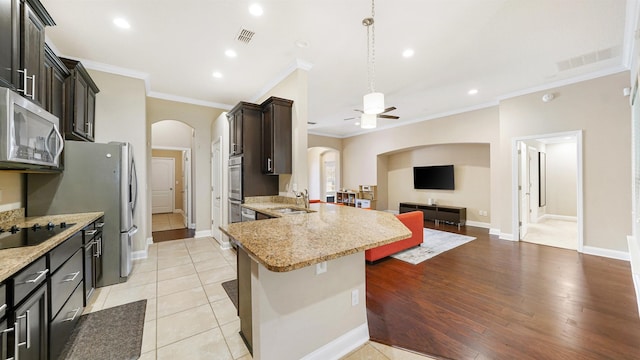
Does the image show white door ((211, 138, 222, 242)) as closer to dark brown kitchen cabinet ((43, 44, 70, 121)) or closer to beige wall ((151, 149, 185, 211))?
dark brown kitchen cabinet ((43, 44, 70, 121))

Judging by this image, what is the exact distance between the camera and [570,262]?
11.8ft

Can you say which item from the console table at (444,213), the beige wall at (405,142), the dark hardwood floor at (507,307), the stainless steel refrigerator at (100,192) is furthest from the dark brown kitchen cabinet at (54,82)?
the console table at (444,213)

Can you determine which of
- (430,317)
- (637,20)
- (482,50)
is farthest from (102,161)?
(637,20)

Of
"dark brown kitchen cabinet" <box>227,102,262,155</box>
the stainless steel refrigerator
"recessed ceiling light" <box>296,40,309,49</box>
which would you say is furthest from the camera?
"dark brown kitchen cabinet" <box>227,102,262,155</box>

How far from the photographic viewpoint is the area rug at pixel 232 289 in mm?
2553

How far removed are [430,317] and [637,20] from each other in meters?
3.78

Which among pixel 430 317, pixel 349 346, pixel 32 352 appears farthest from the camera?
pixel 430 317

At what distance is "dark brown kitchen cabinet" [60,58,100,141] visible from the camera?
280 cm

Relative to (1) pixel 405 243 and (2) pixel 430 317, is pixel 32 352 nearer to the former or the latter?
(2) pixel 430 317

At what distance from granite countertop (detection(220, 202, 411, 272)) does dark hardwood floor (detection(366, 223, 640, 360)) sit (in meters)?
1.01

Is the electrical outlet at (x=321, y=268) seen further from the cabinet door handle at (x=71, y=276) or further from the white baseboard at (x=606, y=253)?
the white baseboard at (x=606, y=253)

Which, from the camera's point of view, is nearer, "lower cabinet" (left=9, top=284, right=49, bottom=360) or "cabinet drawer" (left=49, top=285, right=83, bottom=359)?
"lower cabinet" (left=9, top=284, right=49, bottom=360)

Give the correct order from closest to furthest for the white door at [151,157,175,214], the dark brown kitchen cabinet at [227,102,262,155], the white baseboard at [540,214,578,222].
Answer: the dark brown kitchen cabinet at [227,102,262,155], the white baseboard at [540,214,578,222], the white door at [151,157,175,214]

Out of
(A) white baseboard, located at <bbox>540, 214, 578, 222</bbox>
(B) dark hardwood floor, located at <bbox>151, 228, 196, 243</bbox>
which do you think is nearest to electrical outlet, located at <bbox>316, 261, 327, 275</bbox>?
(B) dark hardwood floor, located at <bbox>151, 228, 196, 243</bbox>
